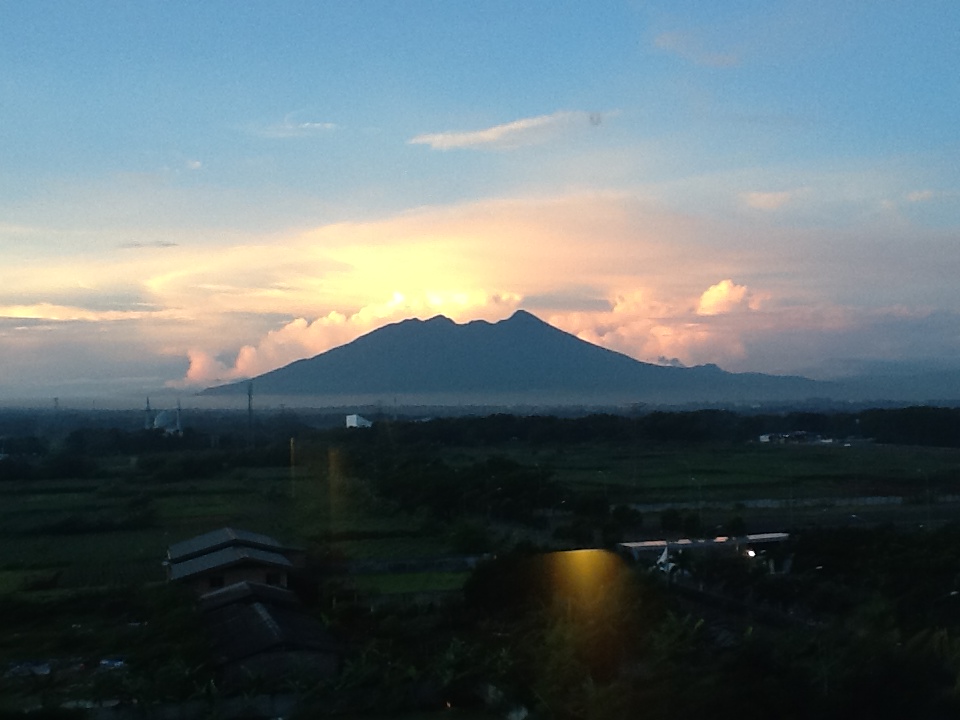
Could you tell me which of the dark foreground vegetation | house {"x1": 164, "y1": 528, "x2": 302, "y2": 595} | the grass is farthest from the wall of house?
the grass

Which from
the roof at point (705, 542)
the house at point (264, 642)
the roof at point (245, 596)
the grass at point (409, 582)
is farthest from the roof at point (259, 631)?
the roof at point (705, 542)

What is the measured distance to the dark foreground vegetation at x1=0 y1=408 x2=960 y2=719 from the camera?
514 cm

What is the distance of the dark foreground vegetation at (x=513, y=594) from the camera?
16.9 ft

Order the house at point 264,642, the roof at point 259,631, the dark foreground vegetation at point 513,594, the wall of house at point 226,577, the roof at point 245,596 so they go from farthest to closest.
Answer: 1. the wall of house at point 226,577
2. the roof at point 245,596
3. the roof at point 259,631
4. the house at point 264,642
5. the dark foreground vegetation at point 513,594

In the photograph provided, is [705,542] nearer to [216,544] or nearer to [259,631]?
[216,544]

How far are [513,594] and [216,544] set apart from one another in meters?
3.68

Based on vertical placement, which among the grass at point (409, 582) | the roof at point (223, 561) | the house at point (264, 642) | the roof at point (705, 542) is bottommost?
the grass at point (409, 582)

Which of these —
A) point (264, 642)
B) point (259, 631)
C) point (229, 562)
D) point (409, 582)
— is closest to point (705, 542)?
point (409, 582)

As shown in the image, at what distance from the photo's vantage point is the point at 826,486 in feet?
61.8

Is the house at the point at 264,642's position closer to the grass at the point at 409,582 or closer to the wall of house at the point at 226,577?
the wall of house at the point at 226,577

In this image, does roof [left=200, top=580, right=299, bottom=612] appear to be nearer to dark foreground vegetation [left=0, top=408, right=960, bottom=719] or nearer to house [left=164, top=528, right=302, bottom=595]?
dark foreground vegetation [left=0, top=408, right=960, bottom=719]

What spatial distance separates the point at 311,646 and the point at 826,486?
14.3m

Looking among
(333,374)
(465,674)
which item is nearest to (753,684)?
(465,674)

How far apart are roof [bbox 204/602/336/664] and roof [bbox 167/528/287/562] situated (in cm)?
237
